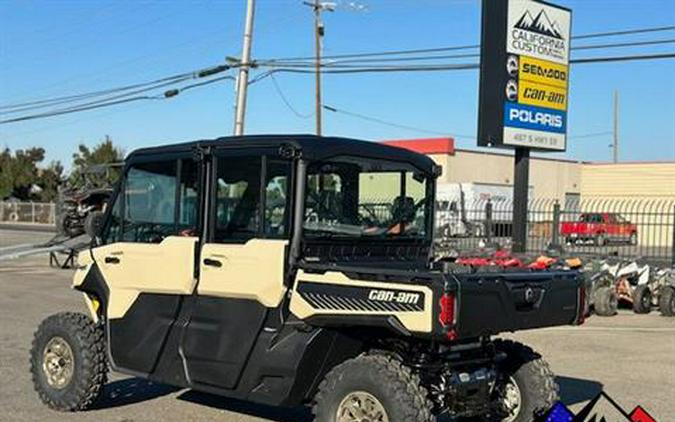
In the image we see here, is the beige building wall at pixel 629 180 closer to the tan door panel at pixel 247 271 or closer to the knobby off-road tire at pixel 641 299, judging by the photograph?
the knobby off-road tire at pixel 641 299

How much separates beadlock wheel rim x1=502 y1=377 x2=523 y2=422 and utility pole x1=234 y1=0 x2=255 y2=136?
72.6ft

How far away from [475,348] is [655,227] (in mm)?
15713

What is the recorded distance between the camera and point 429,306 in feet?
16.2

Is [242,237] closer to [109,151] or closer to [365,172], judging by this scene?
[365,172]

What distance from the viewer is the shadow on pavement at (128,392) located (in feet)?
24.1

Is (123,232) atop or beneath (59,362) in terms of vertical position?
atop

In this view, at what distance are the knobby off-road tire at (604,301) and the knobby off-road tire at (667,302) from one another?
916 millimetres

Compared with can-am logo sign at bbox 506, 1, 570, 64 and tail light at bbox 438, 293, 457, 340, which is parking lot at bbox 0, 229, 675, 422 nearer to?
tail light at bbox 438, 293, 457, 340

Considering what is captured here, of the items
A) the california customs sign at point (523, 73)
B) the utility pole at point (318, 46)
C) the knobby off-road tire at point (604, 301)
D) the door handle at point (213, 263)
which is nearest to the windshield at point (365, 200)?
the door handle at point (213, 263)

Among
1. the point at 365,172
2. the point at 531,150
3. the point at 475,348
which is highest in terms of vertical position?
the point at 531,150

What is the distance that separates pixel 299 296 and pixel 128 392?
2.95 m

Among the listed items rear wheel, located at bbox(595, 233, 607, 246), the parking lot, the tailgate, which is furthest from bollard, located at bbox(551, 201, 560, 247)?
the tailgate

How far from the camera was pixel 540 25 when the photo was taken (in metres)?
16.6

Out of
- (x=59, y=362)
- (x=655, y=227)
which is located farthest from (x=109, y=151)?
(x=59, y=362)
